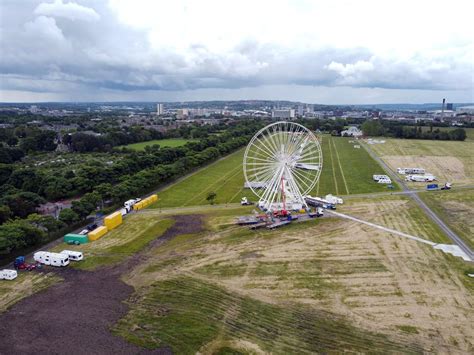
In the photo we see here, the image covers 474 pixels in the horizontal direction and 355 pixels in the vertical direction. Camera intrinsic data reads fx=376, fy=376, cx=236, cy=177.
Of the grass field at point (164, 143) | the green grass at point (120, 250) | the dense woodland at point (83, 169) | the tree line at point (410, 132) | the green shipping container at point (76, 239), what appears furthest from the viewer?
the tree line at point (410, 132)

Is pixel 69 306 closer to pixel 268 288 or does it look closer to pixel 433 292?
pixel 268 288

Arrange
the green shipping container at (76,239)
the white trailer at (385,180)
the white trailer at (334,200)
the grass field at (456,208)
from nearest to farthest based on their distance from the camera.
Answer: the green shipping container at (76,239), the grass field at (456,208), the white trailer at (334,200), the white trailer at (385,180)

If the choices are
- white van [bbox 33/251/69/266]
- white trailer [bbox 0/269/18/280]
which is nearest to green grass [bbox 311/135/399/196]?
white van [bbox 33/251/69/266]

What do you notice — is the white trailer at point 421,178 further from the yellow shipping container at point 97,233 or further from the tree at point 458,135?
the tree at point 458,135

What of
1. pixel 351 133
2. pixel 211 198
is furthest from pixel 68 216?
pixel 351 133

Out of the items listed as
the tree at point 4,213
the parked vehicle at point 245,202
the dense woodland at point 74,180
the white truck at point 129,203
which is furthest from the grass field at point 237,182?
the tree at point 4,213

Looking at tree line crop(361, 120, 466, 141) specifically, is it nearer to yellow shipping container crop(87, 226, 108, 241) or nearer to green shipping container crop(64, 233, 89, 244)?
yellow shipping container crop(87, 226, 108, 241)

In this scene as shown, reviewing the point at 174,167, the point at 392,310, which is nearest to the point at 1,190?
the point at 174,167
